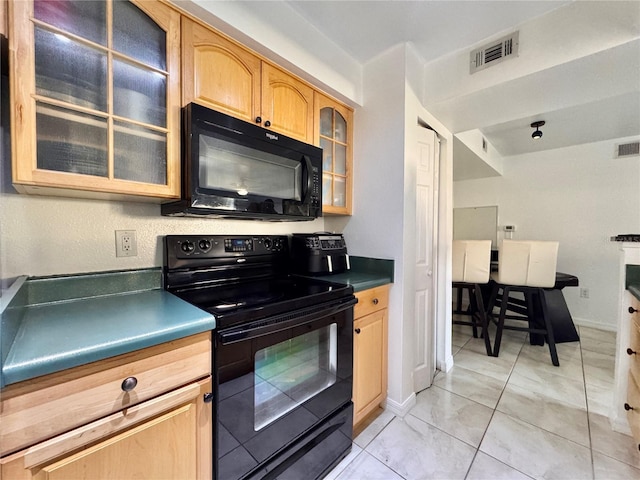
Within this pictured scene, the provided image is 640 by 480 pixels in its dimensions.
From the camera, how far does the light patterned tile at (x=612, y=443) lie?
1401 mm

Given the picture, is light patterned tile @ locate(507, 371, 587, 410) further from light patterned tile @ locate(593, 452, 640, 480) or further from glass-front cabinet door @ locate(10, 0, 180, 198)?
glass-front cabinet door @ locate(10, 0, 180, 198)

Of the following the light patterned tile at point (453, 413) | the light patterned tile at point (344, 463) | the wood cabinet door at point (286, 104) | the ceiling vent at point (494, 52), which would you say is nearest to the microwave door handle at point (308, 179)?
the wood cabinet door at point (286, 104)

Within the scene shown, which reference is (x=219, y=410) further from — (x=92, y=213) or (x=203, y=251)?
(x=92, y=213)

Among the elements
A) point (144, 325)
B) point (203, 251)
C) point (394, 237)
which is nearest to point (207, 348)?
point (144, 325)

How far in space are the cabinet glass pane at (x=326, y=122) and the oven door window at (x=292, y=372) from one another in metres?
1.24

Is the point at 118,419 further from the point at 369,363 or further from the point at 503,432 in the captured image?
the point at 503,432

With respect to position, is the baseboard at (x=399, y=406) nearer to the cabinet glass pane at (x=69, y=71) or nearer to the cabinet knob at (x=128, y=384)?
the cabinet knob at (x=128, y=384)

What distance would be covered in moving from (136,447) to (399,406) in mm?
1507

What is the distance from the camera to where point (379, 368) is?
167 centimetres

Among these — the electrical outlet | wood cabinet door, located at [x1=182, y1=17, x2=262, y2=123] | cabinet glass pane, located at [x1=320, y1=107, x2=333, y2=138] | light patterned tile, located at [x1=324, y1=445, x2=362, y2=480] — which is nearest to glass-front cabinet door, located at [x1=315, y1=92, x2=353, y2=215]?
cabinet glass pane, located at [x1=320, y1=107, x2=333, y2=138]

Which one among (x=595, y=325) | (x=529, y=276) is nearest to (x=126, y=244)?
(x=529, y=276)

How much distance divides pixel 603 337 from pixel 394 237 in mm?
3304

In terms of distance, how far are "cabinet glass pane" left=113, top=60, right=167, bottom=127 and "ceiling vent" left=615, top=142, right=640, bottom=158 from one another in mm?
4826

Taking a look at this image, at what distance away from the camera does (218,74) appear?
1220 millimetres
